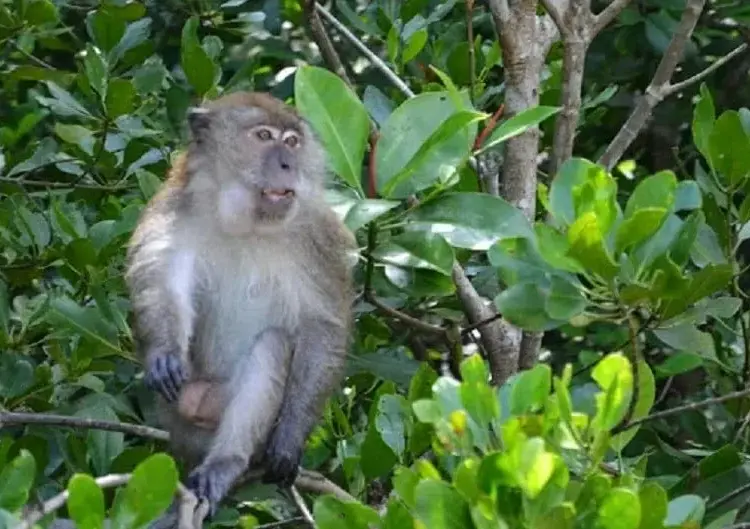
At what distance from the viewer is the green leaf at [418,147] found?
4422mm

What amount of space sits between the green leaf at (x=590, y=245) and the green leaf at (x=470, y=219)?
511 mm

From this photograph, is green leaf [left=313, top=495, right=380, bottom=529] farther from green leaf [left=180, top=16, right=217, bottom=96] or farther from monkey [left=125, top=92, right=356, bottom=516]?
green leaf [left=180, top=16, right=217, bottom=96]

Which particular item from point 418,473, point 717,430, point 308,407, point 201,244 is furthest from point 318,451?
point 418,473

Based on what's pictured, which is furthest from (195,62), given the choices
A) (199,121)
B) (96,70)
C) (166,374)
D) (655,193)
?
(655,193)

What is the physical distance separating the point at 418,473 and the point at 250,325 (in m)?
2.41

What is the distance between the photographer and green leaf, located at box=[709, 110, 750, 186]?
15.0ft

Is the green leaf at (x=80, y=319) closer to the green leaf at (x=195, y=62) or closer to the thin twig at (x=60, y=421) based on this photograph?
the thin twig at (x=60, y=421)

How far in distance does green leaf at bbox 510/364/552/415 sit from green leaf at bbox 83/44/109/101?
286 centimetres

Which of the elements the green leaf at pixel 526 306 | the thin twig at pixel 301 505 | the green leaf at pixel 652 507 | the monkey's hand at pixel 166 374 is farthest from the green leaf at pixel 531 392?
the monkey's hand at pixel 166 374

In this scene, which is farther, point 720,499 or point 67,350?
point 67,350

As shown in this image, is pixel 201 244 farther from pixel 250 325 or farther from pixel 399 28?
pixel 399 28

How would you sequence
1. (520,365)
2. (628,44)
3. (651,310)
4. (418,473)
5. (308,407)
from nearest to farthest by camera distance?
(418,473), (651,310), (520,365), (308,407), (628,44)

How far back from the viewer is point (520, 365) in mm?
5023

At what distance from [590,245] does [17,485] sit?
1.40 meters
